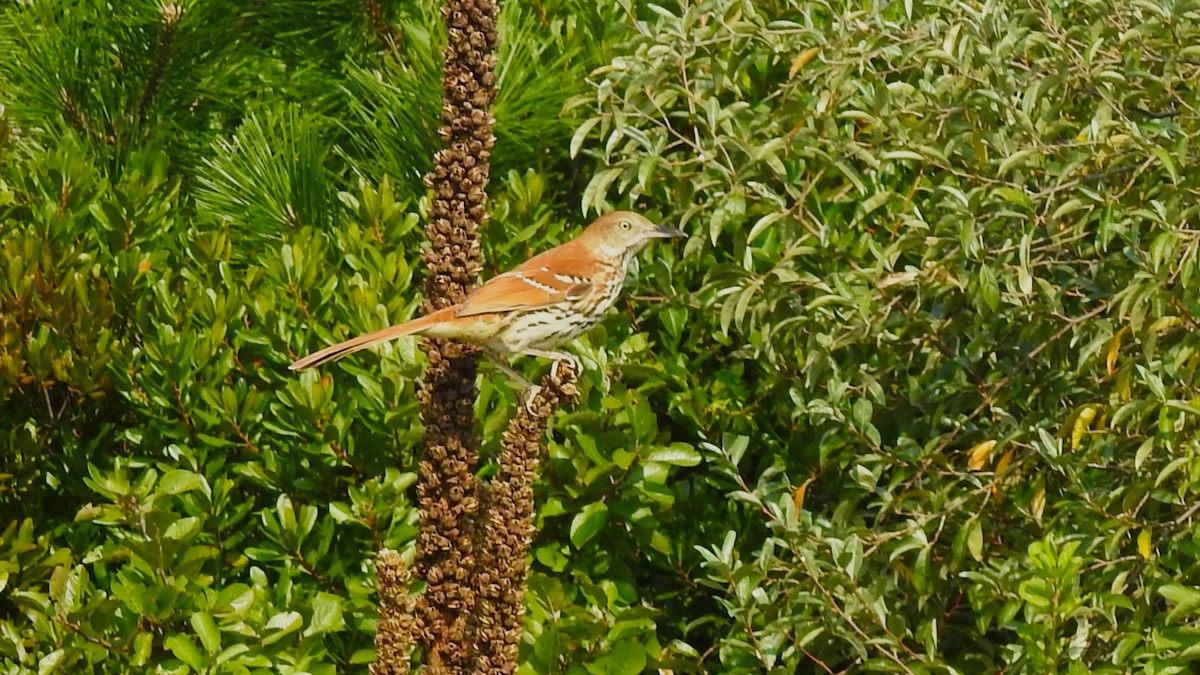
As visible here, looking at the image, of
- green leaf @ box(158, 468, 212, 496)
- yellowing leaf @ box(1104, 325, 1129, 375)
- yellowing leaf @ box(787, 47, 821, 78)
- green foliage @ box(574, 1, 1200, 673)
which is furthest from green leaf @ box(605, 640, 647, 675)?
yellowing leaf @ box(787, 47, 821, 78)

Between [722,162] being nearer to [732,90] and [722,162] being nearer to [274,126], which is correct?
[732,90]

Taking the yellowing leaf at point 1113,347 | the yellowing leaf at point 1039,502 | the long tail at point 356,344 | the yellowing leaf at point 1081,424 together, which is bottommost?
the yellowing leaf at point 1039,502

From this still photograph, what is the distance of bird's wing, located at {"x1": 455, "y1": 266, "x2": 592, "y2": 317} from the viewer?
4.08 m

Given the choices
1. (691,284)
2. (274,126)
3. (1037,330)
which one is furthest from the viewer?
(274,126)

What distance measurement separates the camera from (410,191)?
203 inches

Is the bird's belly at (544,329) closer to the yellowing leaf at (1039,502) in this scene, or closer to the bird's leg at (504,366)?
the bird's leg at (504,366)

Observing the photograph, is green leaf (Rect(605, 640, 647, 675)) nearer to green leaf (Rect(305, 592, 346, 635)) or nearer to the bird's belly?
green leaf (Rect(305, 592, 346, 635))

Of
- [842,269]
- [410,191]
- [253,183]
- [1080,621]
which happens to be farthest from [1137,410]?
[253,183]

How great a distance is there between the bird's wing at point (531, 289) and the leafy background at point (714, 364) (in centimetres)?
20

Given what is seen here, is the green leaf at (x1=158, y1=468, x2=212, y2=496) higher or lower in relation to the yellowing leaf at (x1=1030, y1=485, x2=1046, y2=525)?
higher

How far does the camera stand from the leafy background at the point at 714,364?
13.1 ft

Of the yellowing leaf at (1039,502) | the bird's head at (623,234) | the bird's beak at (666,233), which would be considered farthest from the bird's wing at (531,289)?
the yellowing leaf at (1039,502)

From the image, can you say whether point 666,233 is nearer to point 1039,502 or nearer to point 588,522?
point 588,522

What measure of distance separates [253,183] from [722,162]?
1.39 m
